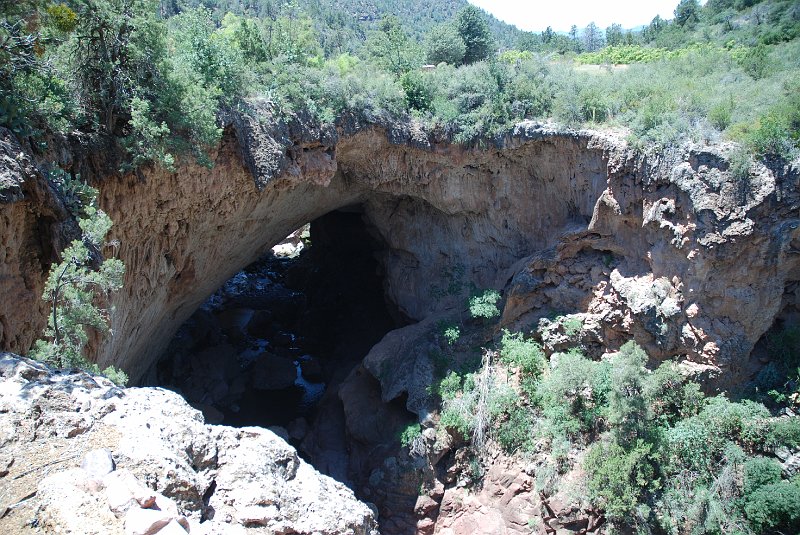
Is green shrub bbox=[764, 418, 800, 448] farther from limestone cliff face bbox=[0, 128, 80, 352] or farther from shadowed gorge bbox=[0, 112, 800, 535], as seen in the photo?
limestone cliff face bbox=[0, 128, 80, 352]

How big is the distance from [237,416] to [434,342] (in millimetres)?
6863

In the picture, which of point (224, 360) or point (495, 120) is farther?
point (224, 360)

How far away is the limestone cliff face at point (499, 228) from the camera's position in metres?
11.5

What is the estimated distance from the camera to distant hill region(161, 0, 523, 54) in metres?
37.1

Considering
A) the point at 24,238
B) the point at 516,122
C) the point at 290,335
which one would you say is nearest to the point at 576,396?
the point at 516,122

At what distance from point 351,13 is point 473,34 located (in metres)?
33.9

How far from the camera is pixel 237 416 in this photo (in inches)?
700

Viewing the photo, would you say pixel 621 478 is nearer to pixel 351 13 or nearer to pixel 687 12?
pixel 687 12

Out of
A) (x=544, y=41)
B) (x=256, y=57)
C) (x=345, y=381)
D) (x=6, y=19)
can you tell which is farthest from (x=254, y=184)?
(x=544, y=41)

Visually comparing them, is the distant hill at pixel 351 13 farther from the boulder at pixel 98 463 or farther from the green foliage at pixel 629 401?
the boulder at pixel 98 463

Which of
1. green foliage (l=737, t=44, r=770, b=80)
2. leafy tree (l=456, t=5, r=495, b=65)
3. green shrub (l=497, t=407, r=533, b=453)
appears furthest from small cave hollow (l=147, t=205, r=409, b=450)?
green foliage (l=737, t=44, r=770, b=80)

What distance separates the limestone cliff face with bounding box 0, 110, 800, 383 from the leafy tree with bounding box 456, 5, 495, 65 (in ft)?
27.2

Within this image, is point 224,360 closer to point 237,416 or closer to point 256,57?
point 237,416

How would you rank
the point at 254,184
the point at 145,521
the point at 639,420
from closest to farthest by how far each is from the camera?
the point at 145,521
the point at 639,420
the point at 254,184
